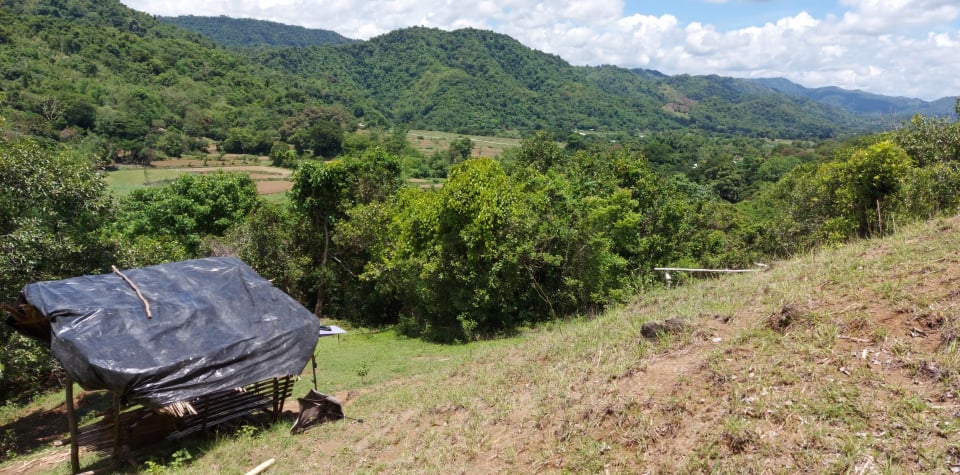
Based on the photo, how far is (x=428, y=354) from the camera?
1591cm

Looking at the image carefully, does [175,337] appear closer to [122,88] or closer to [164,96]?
[122,88]

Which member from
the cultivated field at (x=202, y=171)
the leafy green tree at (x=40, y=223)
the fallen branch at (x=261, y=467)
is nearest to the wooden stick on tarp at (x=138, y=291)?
the fallen branch at (x=261, y=467)

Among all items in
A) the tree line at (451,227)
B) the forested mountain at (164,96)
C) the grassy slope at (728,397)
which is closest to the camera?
the grassy slope at (728,397)

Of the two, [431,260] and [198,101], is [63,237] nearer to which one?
[431,260]

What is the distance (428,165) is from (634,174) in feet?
214

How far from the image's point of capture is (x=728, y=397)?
19.2 feet

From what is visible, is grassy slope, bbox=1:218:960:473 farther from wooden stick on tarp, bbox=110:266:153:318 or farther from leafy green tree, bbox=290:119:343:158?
leafy green tree, bbox=290:119:343:158

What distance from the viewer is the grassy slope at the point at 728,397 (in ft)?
16.4

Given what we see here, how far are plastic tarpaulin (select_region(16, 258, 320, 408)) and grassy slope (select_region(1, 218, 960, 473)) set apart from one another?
140 cm

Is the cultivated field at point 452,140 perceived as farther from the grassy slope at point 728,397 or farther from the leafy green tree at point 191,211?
the grassy slope at point 728,397

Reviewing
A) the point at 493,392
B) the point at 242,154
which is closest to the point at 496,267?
the point at 493,392

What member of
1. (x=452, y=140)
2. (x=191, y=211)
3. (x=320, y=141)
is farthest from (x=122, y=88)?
(x=191, y=211)

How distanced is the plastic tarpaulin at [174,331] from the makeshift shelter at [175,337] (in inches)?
0.6

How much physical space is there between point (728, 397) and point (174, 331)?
8.14m
